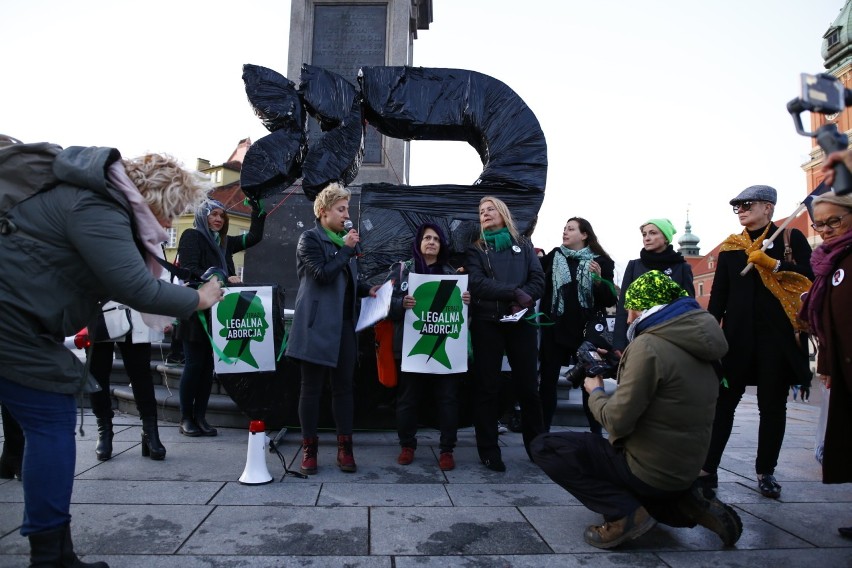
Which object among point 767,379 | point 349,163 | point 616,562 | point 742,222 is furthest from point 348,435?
point 742,222

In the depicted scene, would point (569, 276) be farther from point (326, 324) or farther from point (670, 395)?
point (670, 395)

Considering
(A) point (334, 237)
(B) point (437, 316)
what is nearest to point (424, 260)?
(B) point (437, 316)

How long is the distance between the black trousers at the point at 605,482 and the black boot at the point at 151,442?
8.91 ft

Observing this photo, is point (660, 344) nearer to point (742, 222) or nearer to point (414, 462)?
point (742, 222)

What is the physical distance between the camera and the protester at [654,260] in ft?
14.5

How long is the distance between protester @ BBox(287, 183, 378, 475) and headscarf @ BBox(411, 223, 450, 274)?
21.6 inches

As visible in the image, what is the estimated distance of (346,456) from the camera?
3.95 meters

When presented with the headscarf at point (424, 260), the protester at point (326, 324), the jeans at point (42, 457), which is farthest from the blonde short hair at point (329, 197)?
the jeans at point (42, 457)

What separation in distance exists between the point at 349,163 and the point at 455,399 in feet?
7.11

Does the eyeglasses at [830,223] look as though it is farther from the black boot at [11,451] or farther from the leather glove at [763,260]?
the black boot at [11,451]

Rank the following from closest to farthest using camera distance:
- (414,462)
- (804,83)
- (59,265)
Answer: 1. (804,83)
2. (59,265)
3. (414,462)

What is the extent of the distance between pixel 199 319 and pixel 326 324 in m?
1.40

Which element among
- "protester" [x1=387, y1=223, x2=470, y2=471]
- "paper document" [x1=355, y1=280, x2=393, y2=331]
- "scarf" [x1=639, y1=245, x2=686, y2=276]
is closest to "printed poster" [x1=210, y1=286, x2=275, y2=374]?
"paper document" [x1=355, y1=280, x2=393, y2=331]

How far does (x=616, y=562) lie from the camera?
2580 mm
